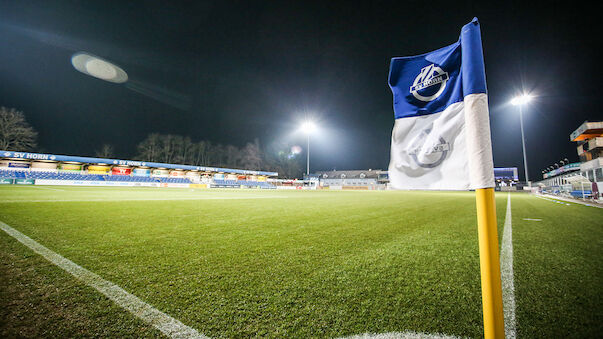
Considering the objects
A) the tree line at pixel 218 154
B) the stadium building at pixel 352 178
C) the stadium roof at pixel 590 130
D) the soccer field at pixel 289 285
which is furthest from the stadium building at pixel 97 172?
the stadium roof at pixel 590 130

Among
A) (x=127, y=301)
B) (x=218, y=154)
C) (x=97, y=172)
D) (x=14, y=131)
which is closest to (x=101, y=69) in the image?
(x=14, y=131)

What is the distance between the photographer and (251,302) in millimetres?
1724

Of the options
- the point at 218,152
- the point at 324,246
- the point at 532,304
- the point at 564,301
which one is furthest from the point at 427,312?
the point at 218,152

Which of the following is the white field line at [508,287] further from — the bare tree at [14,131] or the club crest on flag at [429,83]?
the bare tree at [14,131]

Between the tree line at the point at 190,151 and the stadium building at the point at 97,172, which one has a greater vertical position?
the tree line at the point at 190,151

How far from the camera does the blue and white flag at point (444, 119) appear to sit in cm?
140

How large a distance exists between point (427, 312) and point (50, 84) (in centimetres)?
6525

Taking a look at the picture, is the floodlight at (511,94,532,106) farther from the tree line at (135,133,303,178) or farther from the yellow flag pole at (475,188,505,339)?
the tree line at (135,133,303,178)

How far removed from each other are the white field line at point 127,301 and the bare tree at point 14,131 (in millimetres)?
48099

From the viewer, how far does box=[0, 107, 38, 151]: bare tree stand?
3198 cm

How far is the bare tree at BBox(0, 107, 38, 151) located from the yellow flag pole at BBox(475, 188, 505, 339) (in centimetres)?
5198

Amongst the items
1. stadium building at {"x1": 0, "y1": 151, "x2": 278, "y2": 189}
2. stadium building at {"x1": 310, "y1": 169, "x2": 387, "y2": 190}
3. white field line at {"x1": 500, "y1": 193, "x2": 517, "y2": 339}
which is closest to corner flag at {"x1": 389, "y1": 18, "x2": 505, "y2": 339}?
white field line at {"x1": 500, "y1": 193, "x2": 517, "y2": 339}

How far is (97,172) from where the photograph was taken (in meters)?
37.4

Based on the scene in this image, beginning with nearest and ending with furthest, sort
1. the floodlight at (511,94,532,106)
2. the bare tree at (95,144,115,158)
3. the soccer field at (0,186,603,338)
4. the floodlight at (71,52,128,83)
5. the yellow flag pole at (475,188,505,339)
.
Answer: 1. the yellow flag pole at (475,188,505,339)
2. the soccer field at (0,186,603,338)
3. the floodlight at (511,94,532,106)
4. the floodlight at (71,52,128,83)
5. the bare tree at (95,144,115,158)
